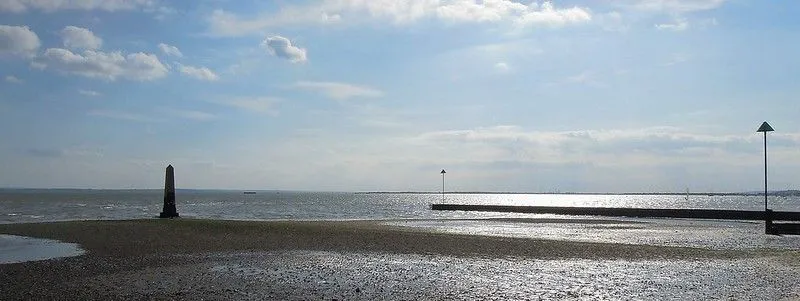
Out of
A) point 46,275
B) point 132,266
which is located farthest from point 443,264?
point 46,275

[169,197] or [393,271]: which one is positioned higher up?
[169,197]

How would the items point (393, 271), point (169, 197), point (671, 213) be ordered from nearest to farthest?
point (393, 271) < point (169, 197) < point (671, 213)

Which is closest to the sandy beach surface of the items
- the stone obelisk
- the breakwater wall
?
the stone obelisk

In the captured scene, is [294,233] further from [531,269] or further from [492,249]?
[531,269]

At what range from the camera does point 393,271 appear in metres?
15.6

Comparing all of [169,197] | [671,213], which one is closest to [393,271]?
[169,197]

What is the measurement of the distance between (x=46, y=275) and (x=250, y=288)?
5328 millimetres

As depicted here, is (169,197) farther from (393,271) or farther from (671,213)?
(671,213)

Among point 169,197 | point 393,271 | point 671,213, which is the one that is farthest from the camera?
point 671,213

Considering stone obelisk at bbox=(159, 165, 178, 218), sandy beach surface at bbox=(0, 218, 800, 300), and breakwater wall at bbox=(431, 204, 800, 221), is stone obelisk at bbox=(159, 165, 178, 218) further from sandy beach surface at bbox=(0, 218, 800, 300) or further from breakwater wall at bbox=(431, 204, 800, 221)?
breakwater wall at bbox=(431, 204, 800, 221)

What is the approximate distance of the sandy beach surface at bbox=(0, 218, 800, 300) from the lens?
1234cm

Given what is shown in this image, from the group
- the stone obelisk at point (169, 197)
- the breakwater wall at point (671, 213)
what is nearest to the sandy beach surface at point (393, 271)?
the stone obelisk at point (169, 197)

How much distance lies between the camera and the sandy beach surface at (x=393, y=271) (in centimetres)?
1234

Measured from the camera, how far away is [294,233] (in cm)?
2845
